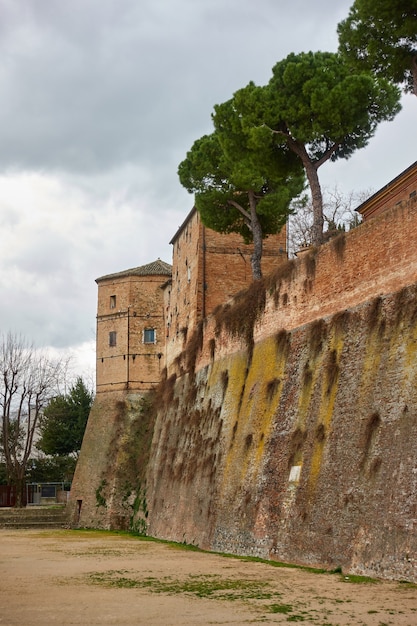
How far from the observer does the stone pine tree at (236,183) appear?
90.3 feet

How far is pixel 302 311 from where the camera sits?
2086 centimetres

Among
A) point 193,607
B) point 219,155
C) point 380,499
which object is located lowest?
point 193,607

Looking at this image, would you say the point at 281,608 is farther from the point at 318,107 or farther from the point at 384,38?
the point at 318,107

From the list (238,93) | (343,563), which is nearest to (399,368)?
(343,563)

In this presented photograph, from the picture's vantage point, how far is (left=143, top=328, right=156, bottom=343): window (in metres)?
41.5

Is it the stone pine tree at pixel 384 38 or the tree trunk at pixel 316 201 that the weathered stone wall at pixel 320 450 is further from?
the stone pine tree at pixel 384 38

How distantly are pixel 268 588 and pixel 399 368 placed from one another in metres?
4.97

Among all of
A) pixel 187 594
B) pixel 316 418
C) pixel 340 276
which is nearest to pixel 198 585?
pixel 187 594

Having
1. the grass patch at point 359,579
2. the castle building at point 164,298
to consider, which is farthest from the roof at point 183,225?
the grass patch at point 359,579

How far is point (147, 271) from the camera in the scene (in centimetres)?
4275

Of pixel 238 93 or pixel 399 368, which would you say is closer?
pixel 399 368

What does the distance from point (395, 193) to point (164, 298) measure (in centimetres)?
1659

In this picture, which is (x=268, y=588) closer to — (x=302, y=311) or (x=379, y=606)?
(x=379, y=606)

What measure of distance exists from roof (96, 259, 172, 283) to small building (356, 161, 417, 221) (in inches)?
555
